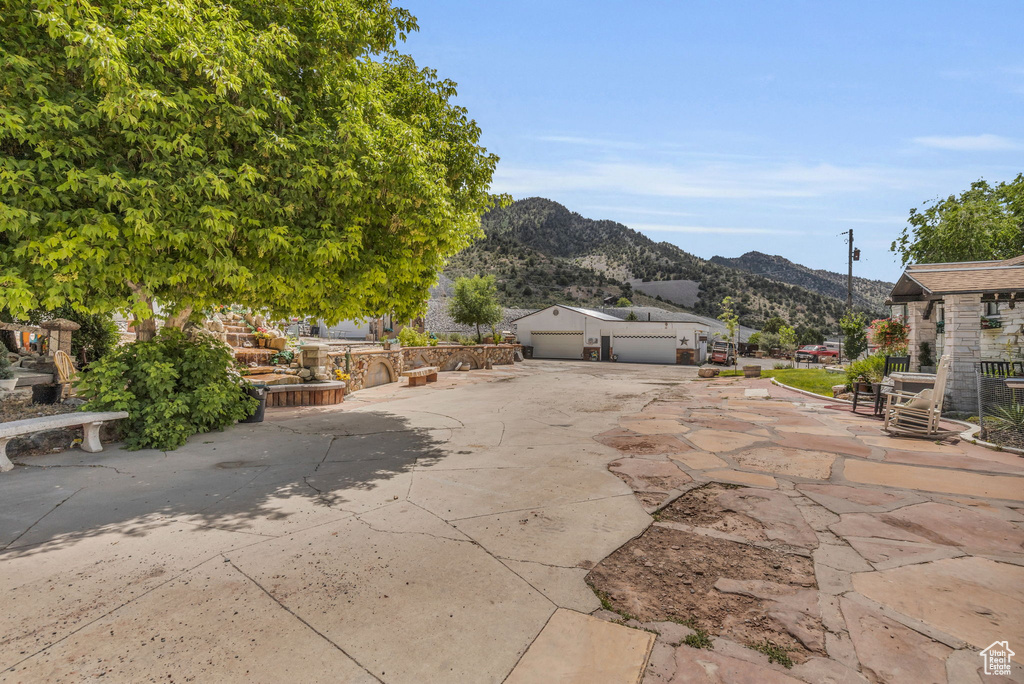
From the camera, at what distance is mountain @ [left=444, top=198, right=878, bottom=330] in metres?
63.6

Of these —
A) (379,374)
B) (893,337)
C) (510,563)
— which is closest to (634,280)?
(893,337)

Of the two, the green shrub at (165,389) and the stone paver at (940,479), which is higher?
the green shrub at (165,389)

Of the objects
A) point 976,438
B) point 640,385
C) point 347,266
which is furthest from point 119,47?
point 640,385

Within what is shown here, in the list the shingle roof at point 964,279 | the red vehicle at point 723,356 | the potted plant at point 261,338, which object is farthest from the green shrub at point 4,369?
the red vehicle at point 723,356

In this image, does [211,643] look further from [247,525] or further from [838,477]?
[838,477]

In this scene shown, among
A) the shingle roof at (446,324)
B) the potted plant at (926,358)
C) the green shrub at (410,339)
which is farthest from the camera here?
the shingle roof at (446,324)

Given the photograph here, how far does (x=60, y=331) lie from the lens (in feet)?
35.9

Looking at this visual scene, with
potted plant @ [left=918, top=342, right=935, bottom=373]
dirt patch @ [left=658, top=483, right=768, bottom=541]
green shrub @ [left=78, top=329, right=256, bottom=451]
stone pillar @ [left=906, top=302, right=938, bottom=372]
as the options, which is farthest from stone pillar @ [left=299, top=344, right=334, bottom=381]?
potted plant @ [left=918, top=342, right=935, bottom=373]

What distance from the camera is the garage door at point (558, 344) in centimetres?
3934

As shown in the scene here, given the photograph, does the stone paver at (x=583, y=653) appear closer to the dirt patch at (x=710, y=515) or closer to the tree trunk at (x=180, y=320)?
the dirt patch at (x=710, y=515)

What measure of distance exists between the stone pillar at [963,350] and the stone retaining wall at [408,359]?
45.8ft

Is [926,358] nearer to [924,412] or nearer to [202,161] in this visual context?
[924,412]

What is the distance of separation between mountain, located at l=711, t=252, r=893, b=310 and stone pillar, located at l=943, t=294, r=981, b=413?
89906 millimetres

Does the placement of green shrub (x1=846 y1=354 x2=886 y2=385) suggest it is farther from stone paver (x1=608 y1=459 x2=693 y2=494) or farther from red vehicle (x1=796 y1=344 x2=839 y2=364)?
red vehicle (x1=796 y1=344 x2=839 y2=364)
